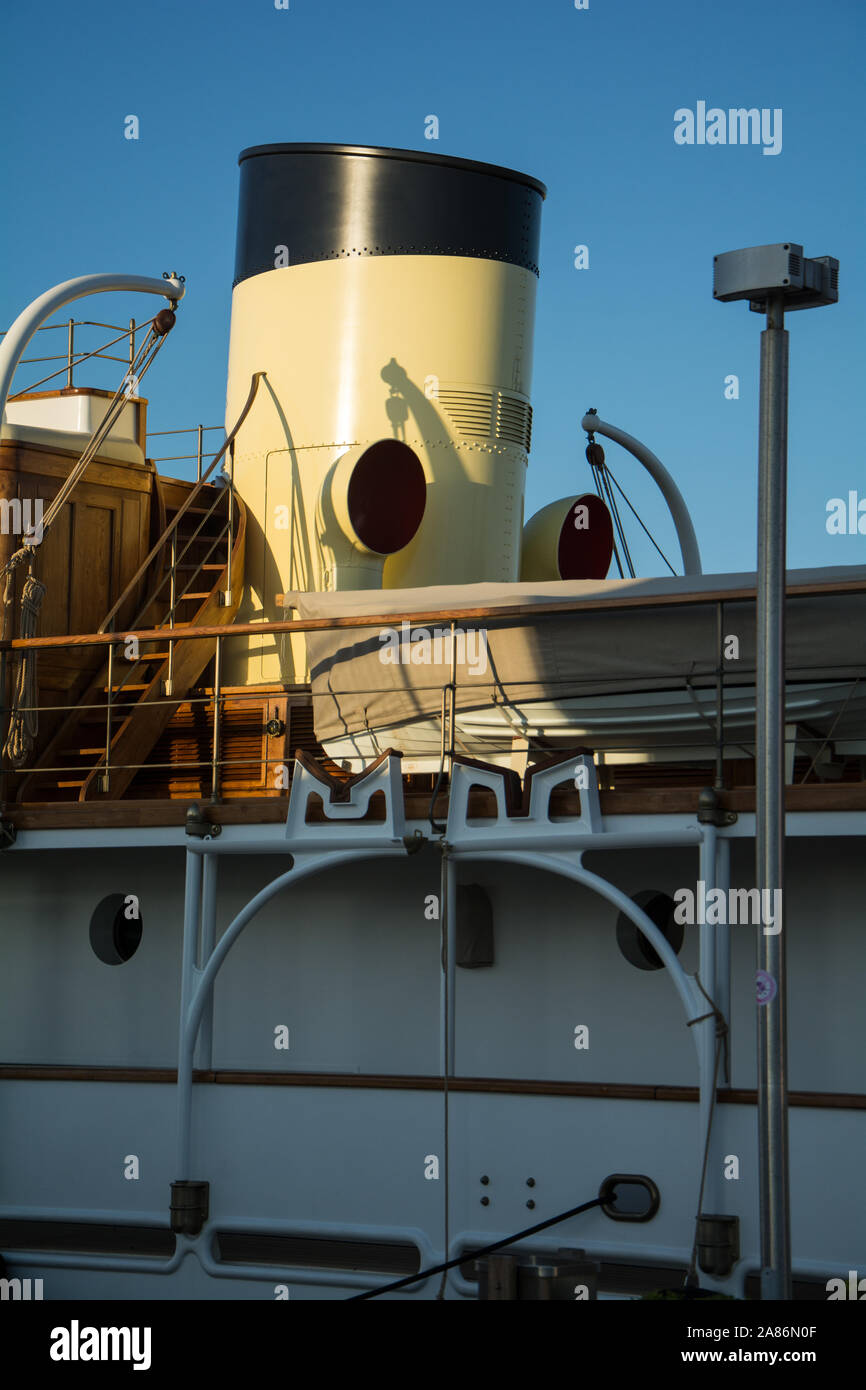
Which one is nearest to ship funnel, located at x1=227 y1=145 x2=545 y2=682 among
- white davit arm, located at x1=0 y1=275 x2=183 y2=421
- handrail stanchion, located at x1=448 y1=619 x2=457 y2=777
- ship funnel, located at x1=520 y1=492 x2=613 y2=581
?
ship funnel, located at x1=520 y1=492 x2=613 y2=581

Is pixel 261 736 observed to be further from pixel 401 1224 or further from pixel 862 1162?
pixel 862 1162

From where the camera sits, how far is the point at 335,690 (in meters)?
9.59

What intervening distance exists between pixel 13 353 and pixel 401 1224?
5943mm

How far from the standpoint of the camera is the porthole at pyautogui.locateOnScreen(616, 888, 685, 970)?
29.5 ft

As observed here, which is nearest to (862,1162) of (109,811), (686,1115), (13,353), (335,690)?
(686,1115)

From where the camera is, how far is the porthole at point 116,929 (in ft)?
33.9

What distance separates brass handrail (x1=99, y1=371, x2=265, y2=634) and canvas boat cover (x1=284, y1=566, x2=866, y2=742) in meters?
1.99

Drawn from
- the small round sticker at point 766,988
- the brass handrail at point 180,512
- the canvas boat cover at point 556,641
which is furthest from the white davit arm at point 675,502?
the small round sticker at point 766,988

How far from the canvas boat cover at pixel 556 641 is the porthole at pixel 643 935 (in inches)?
45.9

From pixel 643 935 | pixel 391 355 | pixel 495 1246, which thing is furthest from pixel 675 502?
pixel 495 1246

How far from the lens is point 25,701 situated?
1034 centimetres

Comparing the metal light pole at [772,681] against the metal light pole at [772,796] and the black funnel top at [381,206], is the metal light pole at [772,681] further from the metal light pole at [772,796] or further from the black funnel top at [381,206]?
the black funnel top at [381,206]

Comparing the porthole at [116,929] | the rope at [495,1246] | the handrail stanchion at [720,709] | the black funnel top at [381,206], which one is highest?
the black funnel top at [381,206]

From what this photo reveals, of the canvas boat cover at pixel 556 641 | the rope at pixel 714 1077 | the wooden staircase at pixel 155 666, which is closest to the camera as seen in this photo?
the rope at pixel 714 1077
